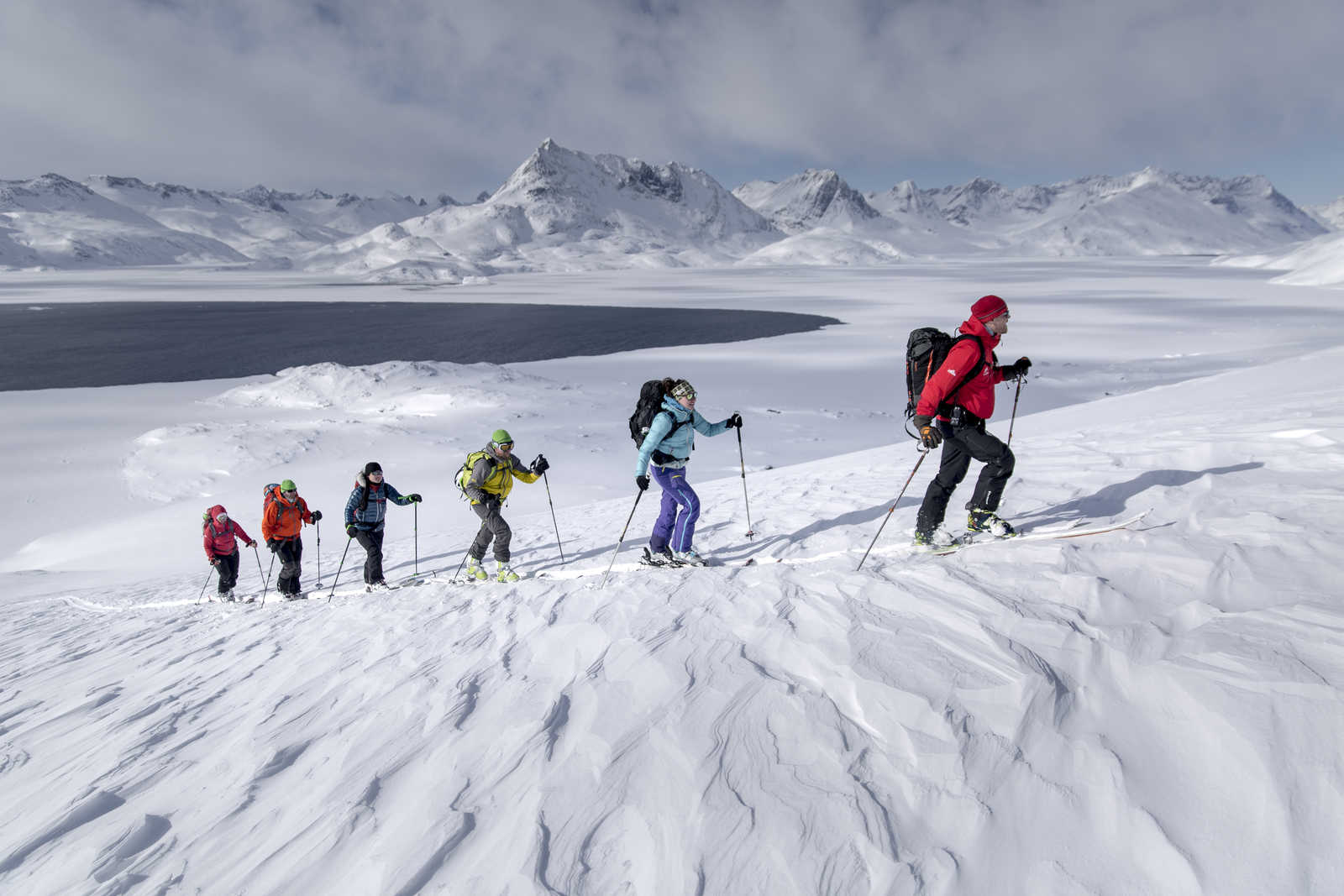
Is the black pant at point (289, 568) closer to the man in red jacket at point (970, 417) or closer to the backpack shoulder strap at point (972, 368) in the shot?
the man in red jacket at point (970, 417)

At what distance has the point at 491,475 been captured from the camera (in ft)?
25.7

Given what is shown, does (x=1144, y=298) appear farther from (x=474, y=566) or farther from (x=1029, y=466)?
(x=474, y=566)

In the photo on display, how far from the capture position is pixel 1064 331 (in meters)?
41.0

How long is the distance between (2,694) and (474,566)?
13.5 feet

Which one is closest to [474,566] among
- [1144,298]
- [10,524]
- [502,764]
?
[502,764]

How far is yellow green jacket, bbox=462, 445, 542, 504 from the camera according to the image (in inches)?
304

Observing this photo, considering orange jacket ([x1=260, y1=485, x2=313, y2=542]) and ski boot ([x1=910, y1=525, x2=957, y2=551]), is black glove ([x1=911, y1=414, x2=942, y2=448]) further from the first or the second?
orange jacket ([x1=260, y1=485, x2=313, y2=542])

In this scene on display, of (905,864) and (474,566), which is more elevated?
(905,864)

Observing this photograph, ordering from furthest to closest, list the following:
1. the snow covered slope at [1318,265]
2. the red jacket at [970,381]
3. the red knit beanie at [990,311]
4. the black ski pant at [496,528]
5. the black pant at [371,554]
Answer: the snow covered slope at [1318,265], the black pant at [371,554], the black ski pant at [496,528], the red knit beanie at [990,311], the red jacket at [970,381]

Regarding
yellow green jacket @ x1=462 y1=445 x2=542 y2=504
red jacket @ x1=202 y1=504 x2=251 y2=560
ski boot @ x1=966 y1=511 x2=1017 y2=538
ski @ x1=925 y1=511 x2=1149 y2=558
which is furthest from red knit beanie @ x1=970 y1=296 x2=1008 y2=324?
red jacket @ x1=202 y1=504 x2=251 y2=560

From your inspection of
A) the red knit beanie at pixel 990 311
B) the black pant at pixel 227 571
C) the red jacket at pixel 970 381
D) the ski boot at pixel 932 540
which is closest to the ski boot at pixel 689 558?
the ski boot at pixel 932 540

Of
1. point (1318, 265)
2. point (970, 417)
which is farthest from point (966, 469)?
point (1318, 265)

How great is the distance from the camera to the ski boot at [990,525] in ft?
17.9

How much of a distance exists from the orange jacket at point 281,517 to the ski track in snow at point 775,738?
10.9 feet
